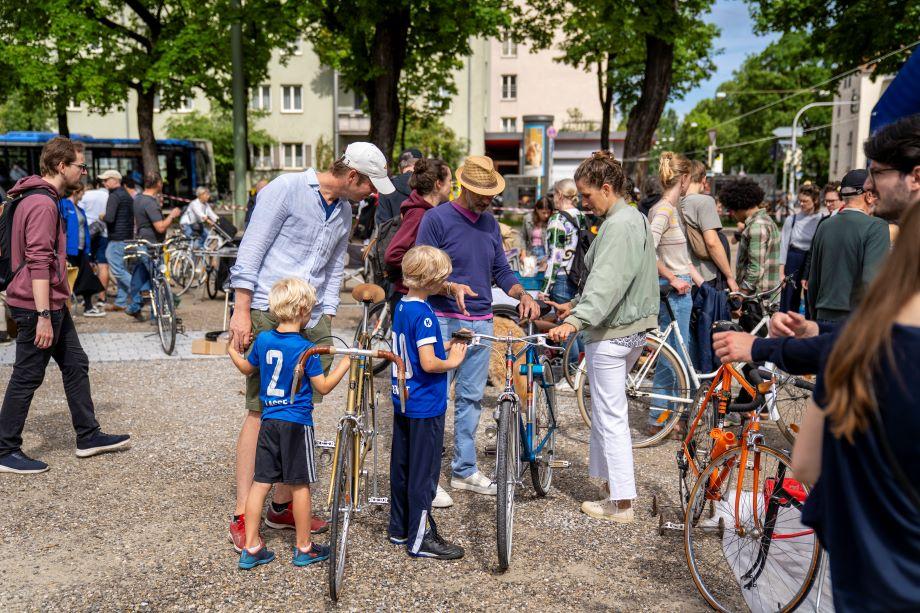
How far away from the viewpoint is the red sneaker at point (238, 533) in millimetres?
4379

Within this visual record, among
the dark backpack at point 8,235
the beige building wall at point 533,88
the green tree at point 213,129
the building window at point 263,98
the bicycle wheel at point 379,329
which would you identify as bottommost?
the bicycle wheel at point 379,329

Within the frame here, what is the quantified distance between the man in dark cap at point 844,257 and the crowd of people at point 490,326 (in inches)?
0.4

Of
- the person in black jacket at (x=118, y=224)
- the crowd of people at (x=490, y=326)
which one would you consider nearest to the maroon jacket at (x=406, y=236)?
the crowd of people at (x=490, y=326)

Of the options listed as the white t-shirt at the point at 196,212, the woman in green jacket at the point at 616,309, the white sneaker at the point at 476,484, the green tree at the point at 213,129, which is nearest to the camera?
the woman in green jacket at the point at 616,309

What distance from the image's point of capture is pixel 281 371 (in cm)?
401

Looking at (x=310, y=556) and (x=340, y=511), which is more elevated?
(x=340, y=511)

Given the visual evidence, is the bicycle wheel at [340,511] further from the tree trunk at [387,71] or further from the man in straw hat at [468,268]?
the tree trunk at [387,71]

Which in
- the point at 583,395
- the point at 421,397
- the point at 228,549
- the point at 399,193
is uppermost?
the point at 399,193

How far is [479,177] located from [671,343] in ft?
8.13

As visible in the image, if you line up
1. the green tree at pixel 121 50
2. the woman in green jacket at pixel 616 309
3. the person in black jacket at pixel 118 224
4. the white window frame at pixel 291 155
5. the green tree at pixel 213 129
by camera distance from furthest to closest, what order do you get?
the white window frame at pixel 291 155 < the green tree at pixel 213 129 < the green tree at pixel 121 50 < the person in black jacket at pixel 118 224 < the woman in green jacket at pixel 616 309

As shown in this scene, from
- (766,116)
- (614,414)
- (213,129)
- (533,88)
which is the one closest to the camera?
(614,414)

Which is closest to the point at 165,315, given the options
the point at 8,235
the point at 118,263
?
the point at 118,263

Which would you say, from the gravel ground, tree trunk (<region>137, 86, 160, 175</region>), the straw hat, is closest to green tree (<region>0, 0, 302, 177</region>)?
tree trunk (<region>137, 86, 160, 175</region>)

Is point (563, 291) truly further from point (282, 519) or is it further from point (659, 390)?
point (282, 519)
